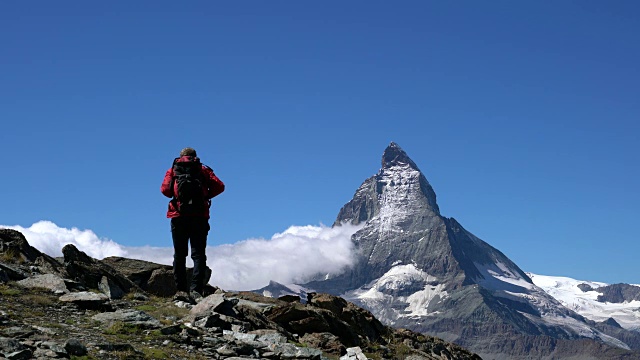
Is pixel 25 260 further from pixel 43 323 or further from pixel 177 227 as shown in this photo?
pixel 43 323

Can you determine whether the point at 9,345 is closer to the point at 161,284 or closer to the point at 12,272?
the point at 12,272

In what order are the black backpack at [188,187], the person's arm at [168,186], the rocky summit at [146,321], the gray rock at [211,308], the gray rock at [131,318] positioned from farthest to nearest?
the person's arm at [168,186] < the black backpack at [188,187] < the gray rock at [211,308] < the gray rock at [131,318] < the rocky summit at [146,321]

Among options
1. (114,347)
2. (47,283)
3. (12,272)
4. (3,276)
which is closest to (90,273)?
(12,272)

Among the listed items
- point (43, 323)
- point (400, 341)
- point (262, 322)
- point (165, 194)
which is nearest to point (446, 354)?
point (400, 341)

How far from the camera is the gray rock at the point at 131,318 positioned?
678 inches

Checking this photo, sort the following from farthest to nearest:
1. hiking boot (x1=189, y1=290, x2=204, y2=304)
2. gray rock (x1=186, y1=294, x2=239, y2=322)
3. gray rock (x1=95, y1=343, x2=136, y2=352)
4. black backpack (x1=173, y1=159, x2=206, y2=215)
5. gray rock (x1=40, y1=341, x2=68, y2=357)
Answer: hiking boot (x1=189, y1=290, x2=204, y2=304) → black backpack (x1=173, y1=159, x2=206, y2=215) → gray rock (x1=186, y1=294, x2=239, y2=322) → gray rock (x1=95, y1=343, x2=136, y2=352) → gray rock (x1=40, y1=341, x2=68, y2=357)

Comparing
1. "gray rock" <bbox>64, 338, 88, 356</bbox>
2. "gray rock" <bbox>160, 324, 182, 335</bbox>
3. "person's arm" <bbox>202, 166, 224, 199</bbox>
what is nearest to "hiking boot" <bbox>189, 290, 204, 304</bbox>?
"person's arm" <bbox>202, 166, 224, 199</bbox>

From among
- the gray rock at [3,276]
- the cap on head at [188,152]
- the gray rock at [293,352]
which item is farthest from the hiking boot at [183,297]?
the gray rock at [293,352]

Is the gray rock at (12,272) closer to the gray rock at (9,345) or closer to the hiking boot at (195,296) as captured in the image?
the hiking boot at (195,296)

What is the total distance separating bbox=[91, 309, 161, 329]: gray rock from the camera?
678 inches

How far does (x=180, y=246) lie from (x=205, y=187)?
184 cm

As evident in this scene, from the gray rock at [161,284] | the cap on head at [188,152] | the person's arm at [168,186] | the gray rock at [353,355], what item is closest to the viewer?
the gray rock at [353,355]

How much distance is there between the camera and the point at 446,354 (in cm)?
2847

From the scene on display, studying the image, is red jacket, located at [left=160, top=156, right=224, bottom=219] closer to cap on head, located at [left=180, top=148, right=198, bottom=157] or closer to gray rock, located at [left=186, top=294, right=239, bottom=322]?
cap on head, located at [left=180, top=148, right=198, bottom=157]
